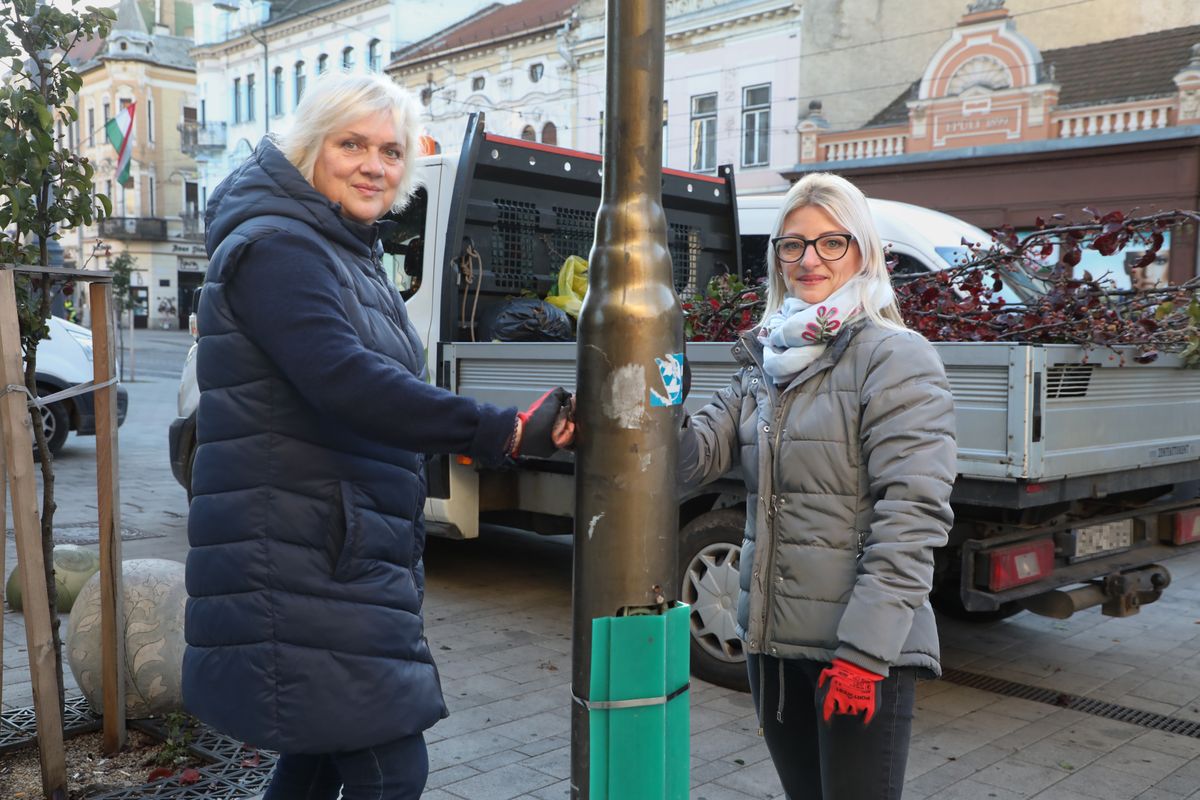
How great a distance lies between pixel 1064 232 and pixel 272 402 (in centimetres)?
385

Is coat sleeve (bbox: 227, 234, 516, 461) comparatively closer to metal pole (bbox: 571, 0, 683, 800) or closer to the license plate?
metal pole (bbox: 571, 0, 683, 800)

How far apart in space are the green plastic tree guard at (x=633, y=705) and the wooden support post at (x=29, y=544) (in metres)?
2.03

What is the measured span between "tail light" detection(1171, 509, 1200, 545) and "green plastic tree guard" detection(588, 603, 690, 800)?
397 cm

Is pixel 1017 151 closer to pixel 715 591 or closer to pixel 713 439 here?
pixel 715 591

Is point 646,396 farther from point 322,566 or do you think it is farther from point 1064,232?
point 1064,232

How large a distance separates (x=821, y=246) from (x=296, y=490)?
4.23 ft

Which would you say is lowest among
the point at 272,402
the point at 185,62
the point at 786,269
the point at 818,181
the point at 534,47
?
the point at 272,402

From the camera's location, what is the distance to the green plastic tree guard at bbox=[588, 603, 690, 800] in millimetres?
2064

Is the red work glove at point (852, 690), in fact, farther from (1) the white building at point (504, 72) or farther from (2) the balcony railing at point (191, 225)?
(2) the balcony railing at point (191, 225)

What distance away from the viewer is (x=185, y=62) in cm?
5803

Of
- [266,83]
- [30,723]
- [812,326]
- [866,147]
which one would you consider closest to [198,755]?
[30,723]

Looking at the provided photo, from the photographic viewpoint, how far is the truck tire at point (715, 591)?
4941 millimetres

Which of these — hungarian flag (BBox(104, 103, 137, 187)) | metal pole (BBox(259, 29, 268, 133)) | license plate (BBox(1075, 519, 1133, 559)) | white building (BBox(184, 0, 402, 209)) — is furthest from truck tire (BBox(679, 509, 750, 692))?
metal pole (BBox(259, 29, 268, 133))

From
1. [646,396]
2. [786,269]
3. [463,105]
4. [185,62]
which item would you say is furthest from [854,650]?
[185,62]
